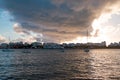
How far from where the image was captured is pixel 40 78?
2061 inches

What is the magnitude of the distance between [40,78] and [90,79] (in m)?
11.3

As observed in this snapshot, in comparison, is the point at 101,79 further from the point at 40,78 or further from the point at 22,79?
the point at 22,79

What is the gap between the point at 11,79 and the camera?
51.2m

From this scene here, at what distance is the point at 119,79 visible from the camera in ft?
168

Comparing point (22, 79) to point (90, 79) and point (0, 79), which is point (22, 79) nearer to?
point (0, 79)

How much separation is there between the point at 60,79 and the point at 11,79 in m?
10.9

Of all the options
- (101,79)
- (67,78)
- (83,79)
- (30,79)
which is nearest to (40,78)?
(30,79)

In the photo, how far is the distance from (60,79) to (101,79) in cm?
946

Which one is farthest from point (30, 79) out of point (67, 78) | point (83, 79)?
point (83, 79)

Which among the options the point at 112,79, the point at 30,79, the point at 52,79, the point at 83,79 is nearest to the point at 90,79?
the point at 83,79

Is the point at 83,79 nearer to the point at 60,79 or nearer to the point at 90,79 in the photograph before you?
the point at 90,79

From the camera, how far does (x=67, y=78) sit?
5244cm

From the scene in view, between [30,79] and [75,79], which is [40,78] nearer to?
[30,79]

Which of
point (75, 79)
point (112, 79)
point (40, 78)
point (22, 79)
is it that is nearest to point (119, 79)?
point (112, 79)
